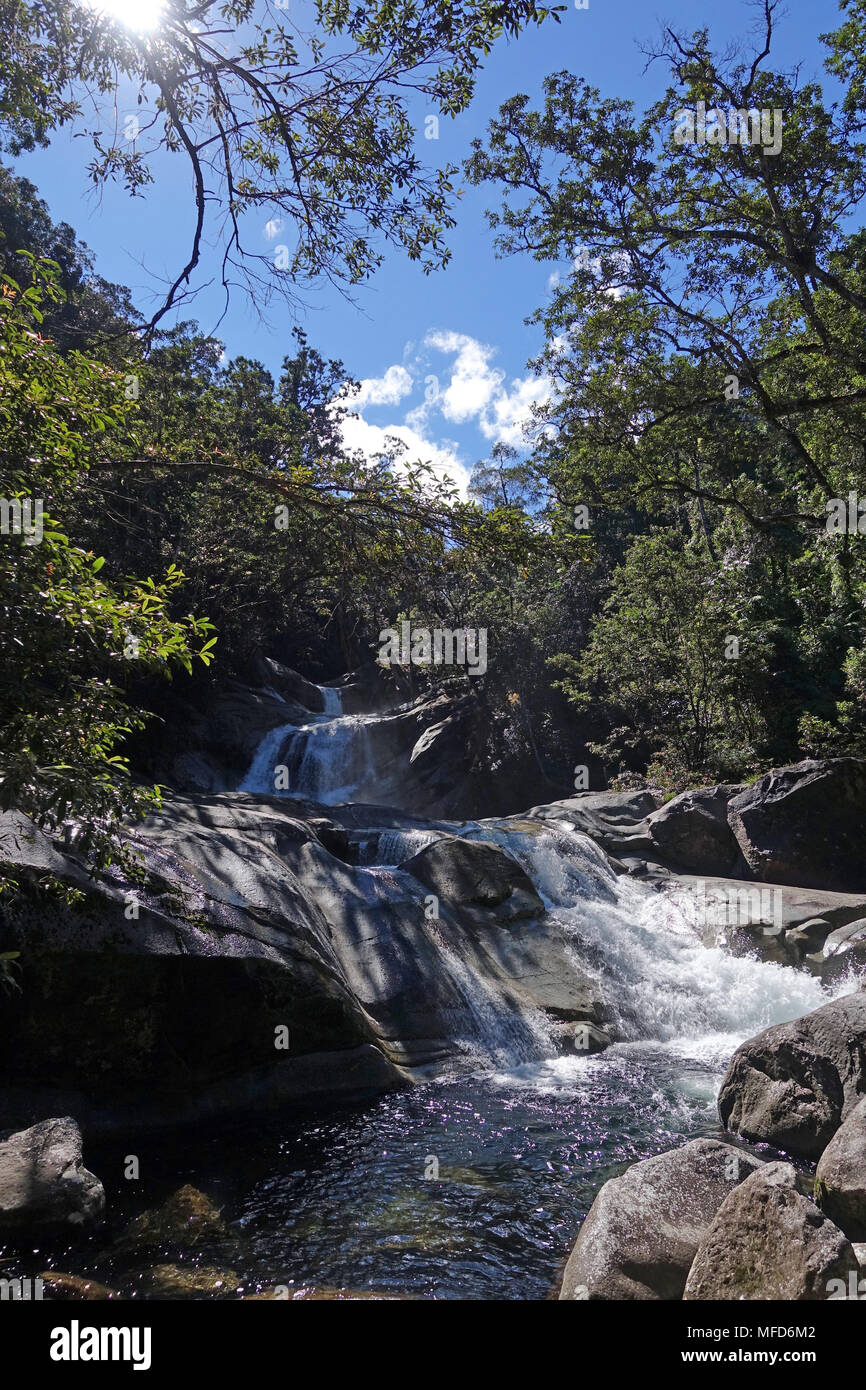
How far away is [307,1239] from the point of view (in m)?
5.50

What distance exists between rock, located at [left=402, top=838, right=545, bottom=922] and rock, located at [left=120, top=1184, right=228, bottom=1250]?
6.64m

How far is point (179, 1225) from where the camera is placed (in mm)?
5605

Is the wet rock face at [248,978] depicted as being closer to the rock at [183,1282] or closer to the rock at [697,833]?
the rock at [183,1282]

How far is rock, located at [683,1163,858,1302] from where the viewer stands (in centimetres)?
374

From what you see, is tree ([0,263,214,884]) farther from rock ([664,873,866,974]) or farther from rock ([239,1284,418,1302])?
rock ([664,873,866,974])

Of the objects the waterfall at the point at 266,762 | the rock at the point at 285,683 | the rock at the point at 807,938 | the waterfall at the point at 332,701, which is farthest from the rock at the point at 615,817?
the waterfall at the point at 332,701

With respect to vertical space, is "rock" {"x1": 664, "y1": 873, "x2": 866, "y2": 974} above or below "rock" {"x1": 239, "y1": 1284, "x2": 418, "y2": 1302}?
above

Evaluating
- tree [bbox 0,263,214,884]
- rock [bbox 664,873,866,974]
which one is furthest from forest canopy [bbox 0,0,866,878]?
rock [bbox 664,873,866,974]

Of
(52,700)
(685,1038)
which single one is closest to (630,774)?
(685,1038)

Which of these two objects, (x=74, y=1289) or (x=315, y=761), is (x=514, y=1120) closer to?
(x=74, y=1289)

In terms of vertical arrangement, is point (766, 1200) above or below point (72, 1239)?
above

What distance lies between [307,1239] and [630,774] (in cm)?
1810

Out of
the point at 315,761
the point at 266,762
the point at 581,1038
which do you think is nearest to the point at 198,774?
the point at 266,762

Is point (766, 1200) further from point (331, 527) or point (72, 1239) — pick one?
point (331, 527)
